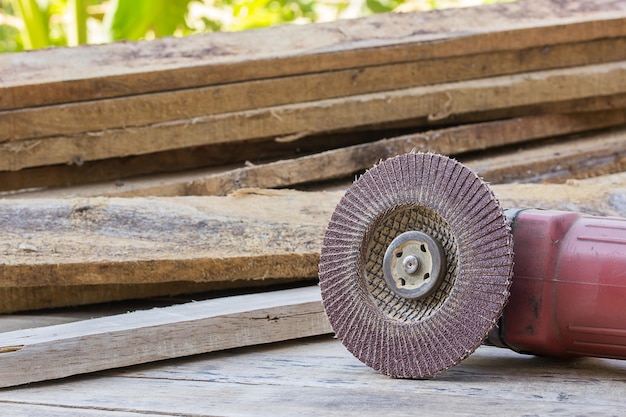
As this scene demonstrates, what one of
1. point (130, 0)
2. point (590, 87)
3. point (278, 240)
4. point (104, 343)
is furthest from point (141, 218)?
point (130, 0)

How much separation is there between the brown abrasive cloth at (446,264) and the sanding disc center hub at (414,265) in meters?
0.03

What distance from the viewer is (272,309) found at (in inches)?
79.6

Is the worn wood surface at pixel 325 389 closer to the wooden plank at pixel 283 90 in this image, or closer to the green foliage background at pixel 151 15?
the wooden plank at pixel 283 90

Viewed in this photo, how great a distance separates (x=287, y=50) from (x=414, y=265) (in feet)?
4.65

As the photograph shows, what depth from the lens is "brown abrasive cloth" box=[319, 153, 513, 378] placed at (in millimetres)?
1537

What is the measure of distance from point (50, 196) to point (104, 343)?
39.9 inches

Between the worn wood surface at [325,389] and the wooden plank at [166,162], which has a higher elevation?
the wooden plank at [166,162]

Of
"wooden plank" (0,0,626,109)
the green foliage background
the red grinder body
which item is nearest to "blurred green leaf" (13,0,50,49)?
the green foliage background

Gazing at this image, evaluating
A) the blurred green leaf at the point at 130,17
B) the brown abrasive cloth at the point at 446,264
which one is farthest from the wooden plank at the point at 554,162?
the blurred green leaf at the point at 130,17

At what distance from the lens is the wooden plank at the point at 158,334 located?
1782mm

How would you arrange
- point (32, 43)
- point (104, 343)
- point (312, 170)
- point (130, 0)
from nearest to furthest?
point (104, 343)
point (312, 170)
point (130, 0)
point (32, 43)

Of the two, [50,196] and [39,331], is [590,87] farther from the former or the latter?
[39,331]

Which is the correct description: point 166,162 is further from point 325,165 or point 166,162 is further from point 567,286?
point 567,286

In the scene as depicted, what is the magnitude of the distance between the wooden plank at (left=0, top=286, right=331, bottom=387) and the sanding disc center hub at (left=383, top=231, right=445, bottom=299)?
44cm
